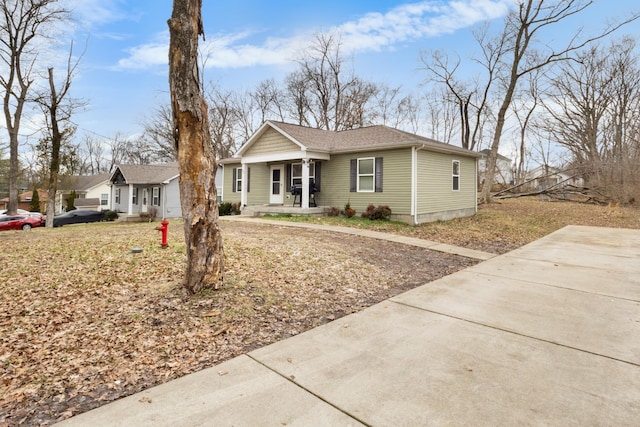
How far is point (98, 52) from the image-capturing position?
17.2m

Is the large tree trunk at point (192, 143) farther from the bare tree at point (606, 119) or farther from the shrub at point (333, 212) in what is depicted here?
the bare tree at point (606, 119)

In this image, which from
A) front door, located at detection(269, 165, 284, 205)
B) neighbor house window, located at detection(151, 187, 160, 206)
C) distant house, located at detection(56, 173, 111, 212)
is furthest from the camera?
distant house, located at detection(56, 173, 111, 212)

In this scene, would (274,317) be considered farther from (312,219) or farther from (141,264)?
(312,219)

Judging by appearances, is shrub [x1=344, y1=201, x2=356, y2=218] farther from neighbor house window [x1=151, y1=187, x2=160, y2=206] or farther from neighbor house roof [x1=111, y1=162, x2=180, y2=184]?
neighbor house window [x1=151, y1=187, x2=160, y2=206]

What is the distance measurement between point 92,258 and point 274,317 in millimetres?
4021

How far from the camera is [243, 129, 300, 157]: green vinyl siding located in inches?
606

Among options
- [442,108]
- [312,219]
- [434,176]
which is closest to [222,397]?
[312,219]

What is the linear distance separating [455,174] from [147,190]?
24.5 metres

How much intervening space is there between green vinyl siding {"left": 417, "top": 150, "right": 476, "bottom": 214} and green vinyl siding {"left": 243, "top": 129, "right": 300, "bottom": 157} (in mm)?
5296

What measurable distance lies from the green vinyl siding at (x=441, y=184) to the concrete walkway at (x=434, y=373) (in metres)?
9.02

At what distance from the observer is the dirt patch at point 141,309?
9.06 feet

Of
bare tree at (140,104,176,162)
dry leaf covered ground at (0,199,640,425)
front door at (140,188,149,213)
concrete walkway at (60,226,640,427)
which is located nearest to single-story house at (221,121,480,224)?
dry leaf covered ground at (0,199,640,425)

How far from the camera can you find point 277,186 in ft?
A: 56.3

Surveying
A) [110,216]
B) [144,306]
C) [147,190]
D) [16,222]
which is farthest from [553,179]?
[16,222]
